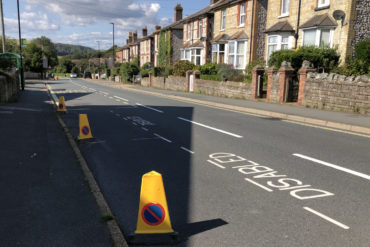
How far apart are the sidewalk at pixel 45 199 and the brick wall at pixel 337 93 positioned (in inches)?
451

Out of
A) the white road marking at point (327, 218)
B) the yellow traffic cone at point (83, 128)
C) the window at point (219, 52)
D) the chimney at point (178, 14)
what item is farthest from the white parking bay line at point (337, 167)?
the chimney at point (178, 14)

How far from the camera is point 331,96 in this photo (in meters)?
14.7

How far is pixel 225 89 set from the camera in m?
23.1

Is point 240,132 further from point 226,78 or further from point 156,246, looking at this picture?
point 226,78

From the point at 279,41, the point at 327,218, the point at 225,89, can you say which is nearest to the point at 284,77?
the point at 225,89

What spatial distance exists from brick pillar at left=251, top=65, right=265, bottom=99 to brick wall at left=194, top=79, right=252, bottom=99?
16.2 inches

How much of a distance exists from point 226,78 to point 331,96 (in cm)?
1126

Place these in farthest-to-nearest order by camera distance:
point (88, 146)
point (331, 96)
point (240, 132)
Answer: point (331, 96) < point (240, 132) < point (88, 146)

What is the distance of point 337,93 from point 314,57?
5329 millimetres

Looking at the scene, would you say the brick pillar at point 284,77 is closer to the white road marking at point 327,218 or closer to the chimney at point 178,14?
the white road marking at point 327,218

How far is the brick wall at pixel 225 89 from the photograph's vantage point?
21013 mm

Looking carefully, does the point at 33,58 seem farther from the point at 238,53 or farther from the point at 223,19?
the point at 238,53

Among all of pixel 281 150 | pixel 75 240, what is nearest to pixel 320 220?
pixel 75 240

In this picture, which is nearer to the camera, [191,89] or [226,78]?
[226,78]
